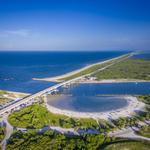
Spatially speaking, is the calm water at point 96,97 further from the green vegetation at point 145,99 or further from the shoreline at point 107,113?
the green vegetation at point 145,99

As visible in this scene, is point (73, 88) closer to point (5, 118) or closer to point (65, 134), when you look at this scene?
point (5, 118)

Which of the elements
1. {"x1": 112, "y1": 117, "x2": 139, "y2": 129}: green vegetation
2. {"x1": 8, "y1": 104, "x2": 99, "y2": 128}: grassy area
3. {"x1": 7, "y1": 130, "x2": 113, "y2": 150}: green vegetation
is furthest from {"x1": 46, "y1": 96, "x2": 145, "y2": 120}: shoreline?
{"x1": 7, "y1": 130, "x2": 113, "y2": 150}: green vegetation

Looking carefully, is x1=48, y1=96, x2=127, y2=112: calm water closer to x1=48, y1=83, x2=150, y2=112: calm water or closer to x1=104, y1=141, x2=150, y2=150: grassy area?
x1=48, y1=83, x2=150, y2=112: calm water

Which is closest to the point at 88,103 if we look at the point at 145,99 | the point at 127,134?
the point at 145,99

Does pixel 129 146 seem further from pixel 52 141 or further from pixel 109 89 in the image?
pixel 109 89

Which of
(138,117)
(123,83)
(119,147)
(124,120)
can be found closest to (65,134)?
(119,147)

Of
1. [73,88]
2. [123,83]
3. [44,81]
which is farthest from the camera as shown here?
[44,81]
